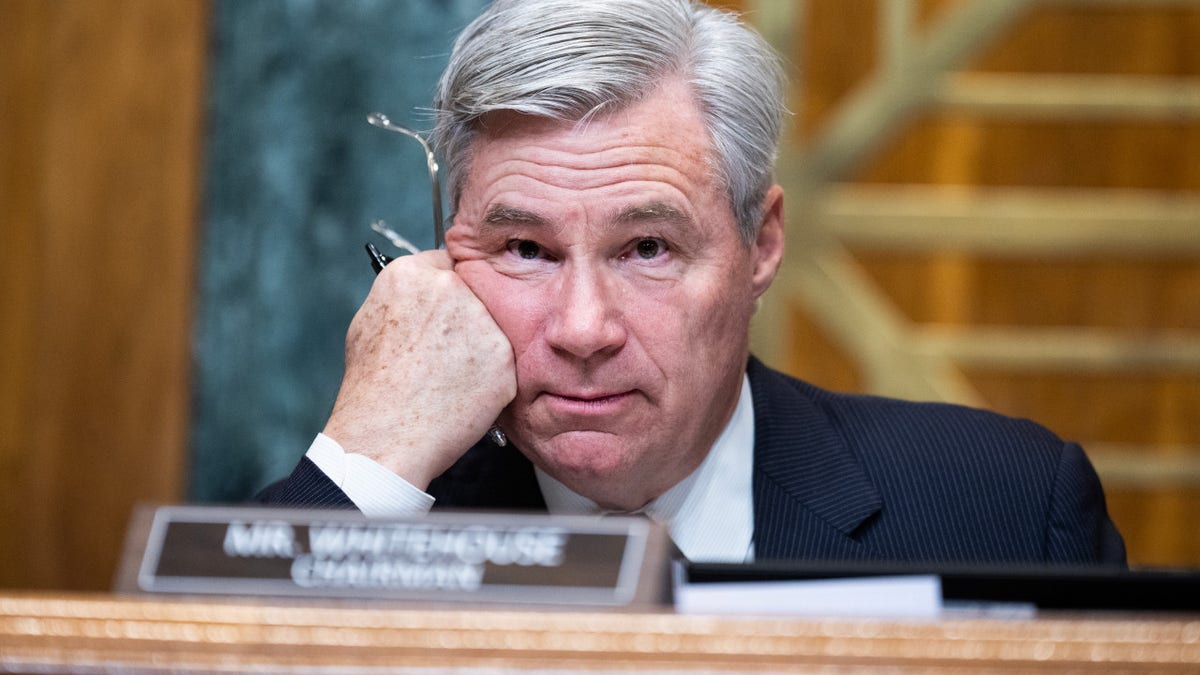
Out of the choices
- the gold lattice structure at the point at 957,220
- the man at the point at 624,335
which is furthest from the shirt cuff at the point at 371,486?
the gold lattice structure at the point at 957,220

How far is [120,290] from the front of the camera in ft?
9.20

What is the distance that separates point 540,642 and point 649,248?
0.82 m

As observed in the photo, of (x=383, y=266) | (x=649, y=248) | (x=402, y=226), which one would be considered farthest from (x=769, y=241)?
(x=402, y=226)

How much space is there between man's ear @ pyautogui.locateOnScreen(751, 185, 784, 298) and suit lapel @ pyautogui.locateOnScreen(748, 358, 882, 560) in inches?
6.7

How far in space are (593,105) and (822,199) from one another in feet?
5.98

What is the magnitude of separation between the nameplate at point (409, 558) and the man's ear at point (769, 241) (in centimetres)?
88

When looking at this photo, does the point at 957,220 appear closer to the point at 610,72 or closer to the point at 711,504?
the point at 711,504

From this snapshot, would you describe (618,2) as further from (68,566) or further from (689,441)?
(68,566)

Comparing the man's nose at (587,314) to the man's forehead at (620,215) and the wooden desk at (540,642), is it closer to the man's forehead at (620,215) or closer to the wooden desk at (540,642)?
the man's forehead at (620,215)

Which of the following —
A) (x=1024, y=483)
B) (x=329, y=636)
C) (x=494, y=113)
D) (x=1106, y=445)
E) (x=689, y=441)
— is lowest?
(x=1106, y=445)

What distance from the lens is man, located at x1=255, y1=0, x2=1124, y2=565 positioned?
4.55 feet

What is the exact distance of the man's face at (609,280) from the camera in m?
1.38

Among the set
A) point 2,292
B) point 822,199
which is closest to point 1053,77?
point 822,199

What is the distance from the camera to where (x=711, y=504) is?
157 cm
